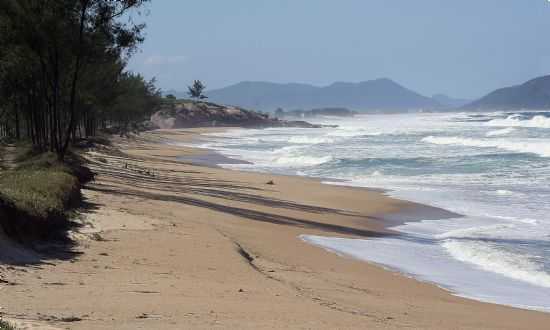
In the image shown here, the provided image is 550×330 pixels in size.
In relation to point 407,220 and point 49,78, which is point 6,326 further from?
point 49,78

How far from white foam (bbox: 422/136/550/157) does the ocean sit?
0.13 m

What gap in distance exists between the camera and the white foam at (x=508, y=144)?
152 feet

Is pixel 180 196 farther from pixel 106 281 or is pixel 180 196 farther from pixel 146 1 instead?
pixel 106 281

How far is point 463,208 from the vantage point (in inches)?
930

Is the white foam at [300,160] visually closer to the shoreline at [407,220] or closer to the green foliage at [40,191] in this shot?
the shoreline at [407,220]

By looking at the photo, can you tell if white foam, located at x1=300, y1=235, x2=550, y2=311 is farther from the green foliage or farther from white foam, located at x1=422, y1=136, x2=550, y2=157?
white foam, located at x1=422, y1=136, x2=550, y2=157

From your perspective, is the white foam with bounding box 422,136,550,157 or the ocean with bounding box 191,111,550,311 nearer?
the ocean with bounding box 191,111,550,311

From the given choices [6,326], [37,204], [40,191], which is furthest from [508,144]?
[6,326]

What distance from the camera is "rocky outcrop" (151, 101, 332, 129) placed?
4872 inches

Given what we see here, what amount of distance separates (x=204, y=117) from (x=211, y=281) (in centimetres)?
12182

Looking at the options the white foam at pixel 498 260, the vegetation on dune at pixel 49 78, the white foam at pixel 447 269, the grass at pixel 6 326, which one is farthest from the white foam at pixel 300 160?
the grass at pixel 6 326

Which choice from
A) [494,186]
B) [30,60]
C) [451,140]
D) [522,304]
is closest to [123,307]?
[522,304]

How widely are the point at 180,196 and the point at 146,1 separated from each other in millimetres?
6312

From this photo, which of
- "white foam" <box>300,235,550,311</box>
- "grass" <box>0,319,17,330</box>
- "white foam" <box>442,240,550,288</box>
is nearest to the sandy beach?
"grass" <box>0,319,17,330</box>
